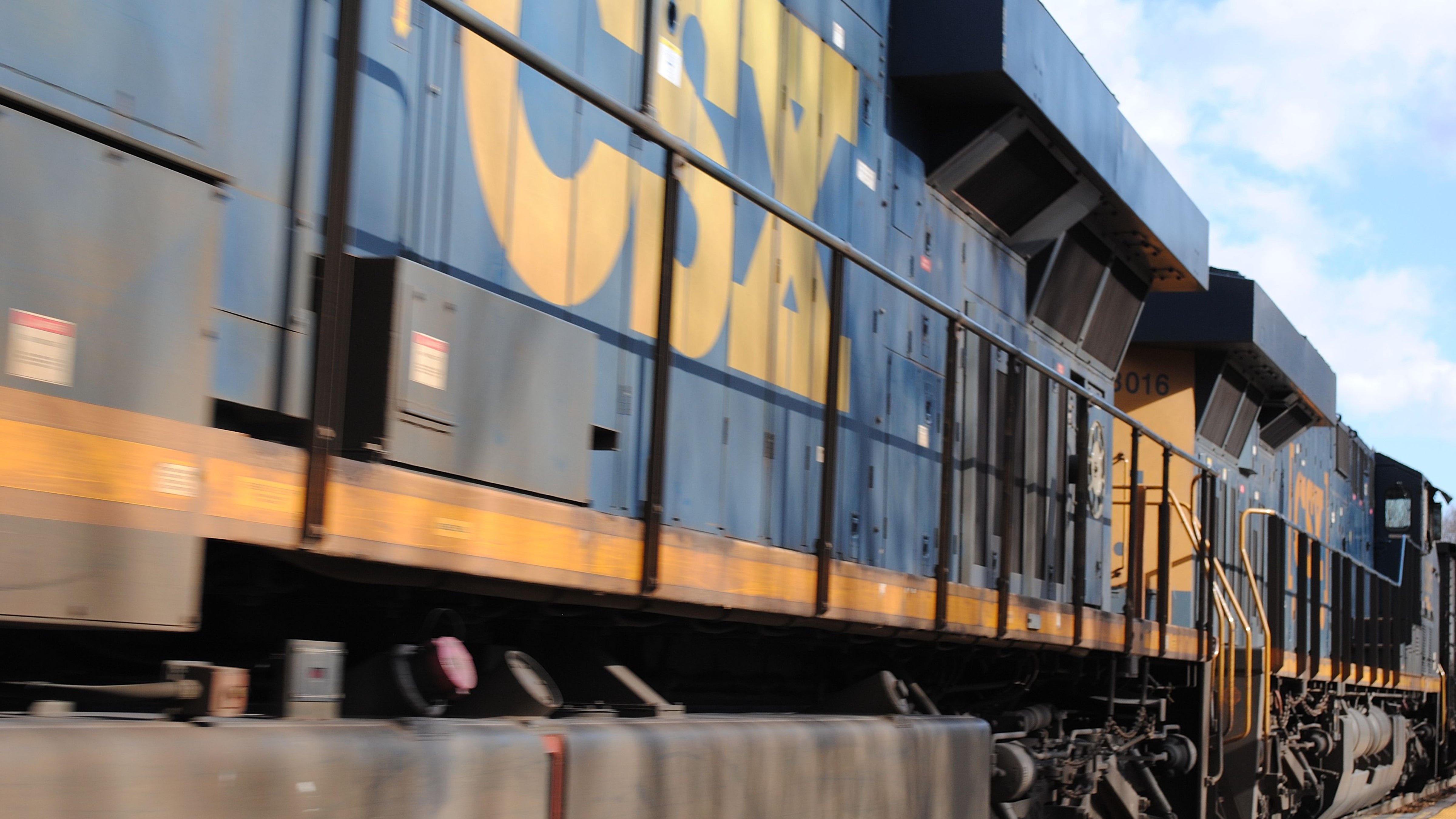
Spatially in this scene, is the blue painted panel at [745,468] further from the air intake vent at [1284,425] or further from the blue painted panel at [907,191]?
the air intake vent at [1284,425]

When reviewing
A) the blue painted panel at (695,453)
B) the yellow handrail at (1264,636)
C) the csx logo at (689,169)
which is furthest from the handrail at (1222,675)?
the blue painted panel at (695,453)

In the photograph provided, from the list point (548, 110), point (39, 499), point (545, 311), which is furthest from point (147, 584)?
point (548, 110)

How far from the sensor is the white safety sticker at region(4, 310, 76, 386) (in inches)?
79.1

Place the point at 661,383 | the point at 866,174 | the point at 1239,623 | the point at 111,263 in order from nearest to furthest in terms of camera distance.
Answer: the point at 111,263
the point at 661,383
the point at 866,174
the point at 1239,623

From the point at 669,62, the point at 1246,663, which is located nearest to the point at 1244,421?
the point at 1246,663

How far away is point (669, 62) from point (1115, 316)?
6089 millimetres

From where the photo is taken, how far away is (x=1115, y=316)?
1007 cm

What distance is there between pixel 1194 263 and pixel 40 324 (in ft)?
31.9

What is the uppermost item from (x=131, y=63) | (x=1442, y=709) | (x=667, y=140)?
(x=667, y=140)

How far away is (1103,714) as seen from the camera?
842cm

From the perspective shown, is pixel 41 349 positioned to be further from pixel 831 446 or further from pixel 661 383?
pixel 831 446

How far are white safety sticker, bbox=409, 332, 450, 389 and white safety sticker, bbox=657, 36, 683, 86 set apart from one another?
222 centimetres

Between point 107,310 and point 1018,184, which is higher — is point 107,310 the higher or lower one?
the lower one

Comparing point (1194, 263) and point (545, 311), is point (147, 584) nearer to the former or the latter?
point (545, 311)
